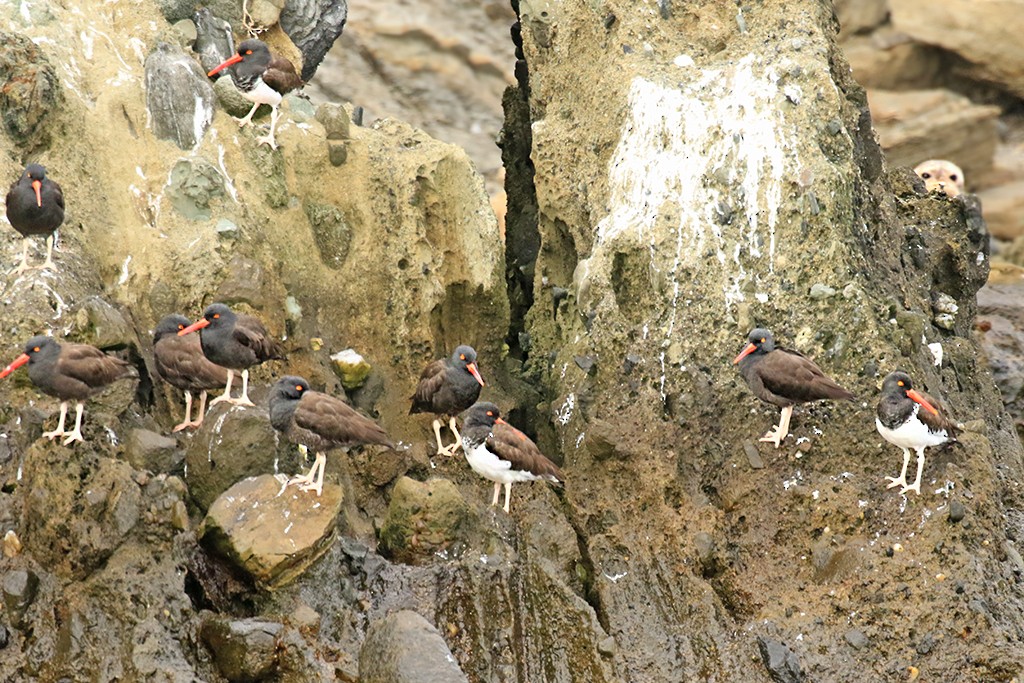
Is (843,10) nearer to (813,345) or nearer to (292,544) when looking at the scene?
(813,345)

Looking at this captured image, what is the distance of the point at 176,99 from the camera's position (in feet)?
51.5

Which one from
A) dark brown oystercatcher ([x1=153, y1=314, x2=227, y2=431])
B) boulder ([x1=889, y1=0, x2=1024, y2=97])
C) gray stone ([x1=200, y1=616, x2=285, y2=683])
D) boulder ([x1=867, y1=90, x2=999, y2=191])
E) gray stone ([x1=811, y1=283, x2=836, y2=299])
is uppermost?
gray stone ([x1=811, y1=283, x2=836, y2=299])

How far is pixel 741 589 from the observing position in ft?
44.9

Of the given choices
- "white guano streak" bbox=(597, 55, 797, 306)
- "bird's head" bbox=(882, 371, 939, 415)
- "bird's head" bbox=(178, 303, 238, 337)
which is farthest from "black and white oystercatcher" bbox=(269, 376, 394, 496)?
"bird's head" bbox=(882, 371, 939, 415)

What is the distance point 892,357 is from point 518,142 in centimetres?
506

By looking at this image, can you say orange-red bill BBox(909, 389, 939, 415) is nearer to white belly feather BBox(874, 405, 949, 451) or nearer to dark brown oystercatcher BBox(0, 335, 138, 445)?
Result: white belly feather BBox(874, 405, 949, 451)

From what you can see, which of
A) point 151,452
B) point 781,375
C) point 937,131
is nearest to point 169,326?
point 151,452

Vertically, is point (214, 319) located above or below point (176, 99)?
below

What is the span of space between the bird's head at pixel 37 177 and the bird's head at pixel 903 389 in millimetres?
6799

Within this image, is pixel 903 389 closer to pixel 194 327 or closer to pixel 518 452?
pixel 518 452

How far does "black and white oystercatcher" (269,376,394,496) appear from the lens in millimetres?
13531

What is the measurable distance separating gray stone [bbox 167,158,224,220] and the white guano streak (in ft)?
11.2

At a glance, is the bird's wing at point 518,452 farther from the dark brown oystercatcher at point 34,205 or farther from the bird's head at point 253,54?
the bird's head at point 253,54

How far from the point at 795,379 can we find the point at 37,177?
6201 mm
